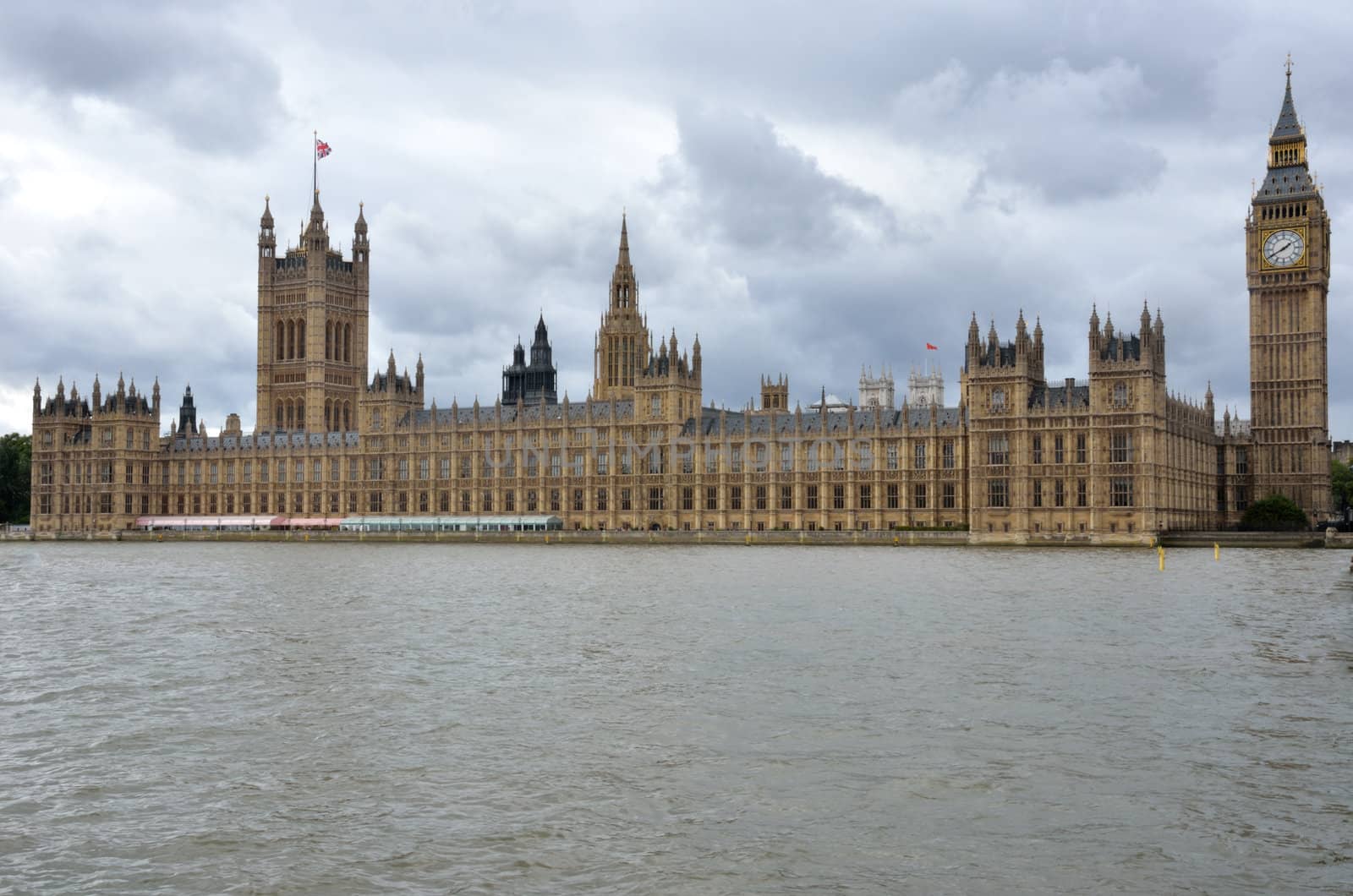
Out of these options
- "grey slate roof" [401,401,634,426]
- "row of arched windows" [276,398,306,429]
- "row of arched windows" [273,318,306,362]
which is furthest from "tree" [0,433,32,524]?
"grey slate roof" [401,401,634,426]

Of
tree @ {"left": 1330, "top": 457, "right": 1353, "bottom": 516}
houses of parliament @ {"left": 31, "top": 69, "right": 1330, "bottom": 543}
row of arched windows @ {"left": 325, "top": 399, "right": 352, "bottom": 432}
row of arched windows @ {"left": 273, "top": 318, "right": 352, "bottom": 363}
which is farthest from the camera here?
row of arched windows @ {"left": 273, "top": 318, "right": 352, "bottom": 363}

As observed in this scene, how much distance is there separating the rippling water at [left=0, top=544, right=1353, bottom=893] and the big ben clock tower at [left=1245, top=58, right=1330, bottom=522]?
264 feet

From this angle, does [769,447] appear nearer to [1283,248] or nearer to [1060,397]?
[1060,397]

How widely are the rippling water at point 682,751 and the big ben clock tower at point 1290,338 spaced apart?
8051 cm

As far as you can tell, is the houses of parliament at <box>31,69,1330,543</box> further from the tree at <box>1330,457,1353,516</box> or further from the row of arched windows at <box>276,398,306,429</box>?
the tree at <box>1330,457,1353,516</box>

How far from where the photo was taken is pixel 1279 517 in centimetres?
11675

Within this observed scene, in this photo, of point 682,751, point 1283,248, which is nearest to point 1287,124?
point 1283,248

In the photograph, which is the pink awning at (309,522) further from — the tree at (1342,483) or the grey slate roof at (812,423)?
the tree at (1342,483)

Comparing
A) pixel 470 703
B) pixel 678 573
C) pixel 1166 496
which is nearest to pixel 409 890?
pixel 470 703

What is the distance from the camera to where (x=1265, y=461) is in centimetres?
12650

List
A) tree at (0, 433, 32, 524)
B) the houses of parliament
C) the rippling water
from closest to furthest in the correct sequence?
the rippling water → the houses of parliament → tree at (0, 433, 32, 524)

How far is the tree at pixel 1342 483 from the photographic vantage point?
158 meters

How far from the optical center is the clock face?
12575 centimetres

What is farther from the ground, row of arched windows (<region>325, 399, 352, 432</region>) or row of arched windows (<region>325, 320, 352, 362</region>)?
row of arched windows (<region>325, 320, 352, 362</region>)
